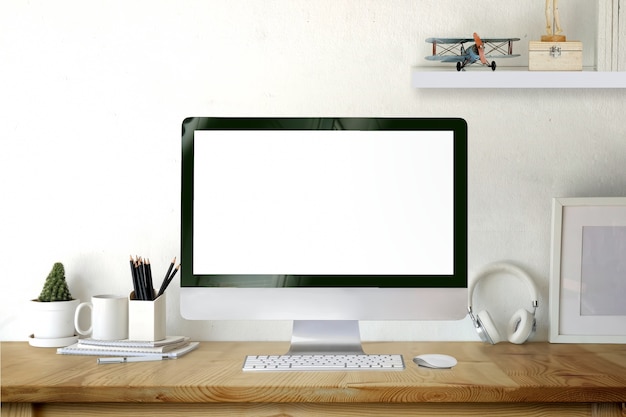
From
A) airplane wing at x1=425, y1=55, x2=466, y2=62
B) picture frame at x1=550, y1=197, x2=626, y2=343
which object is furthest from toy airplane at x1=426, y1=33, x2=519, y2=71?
picture frame at x1=550, y1=197, x2=626, y2=343

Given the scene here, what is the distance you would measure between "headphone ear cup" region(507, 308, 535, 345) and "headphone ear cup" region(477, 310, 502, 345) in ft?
0.14

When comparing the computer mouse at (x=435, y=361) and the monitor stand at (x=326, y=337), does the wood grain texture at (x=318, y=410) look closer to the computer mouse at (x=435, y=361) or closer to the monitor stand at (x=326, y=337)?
the computer mouse at (x=435, y=361)

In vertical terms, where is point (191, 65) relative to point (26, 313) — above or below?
above

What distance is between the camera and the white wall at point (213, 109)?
192cm

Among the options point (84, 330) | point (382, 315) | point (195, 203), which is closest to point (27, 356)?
point (84, 330)

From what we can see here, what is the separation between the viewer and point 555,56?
1.82 metres

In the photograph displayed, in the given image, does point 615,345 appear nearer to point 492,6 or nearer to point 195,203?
point 492,6

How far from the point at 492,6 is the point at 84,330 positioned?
1.29 meters

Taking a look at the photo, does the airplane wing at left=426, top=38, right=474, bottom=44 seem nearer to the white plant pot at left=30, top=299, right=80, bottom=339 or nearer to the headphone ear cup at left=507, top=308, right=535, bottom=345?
the headphone ear cup at left=507, top=308, right=535, bottom=345

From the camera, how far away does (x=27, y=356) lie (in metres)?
1.70

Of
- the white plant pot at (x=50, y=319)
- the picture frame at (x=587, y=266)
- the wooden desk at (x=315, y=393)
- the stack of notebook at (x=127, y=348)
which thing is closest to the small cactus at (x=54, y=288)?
the white plant pot at (x=50, y=319)

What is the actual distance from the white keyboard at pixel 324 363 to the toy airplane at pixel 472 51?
73 cm

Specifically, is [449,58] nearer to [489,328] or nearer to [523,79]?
[523,79]

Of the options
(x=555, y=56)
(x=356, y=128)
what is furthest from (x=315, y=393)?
(x=555, y=56)
